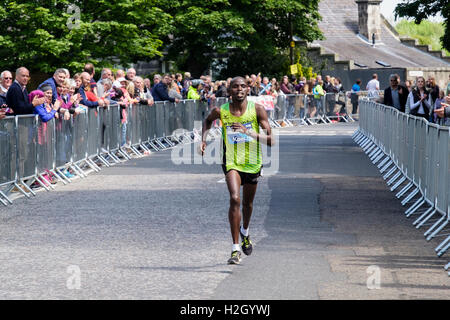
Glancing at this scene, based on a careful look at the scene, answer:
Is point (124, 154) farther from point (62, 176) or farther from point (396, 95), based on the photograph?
point (396, 95)

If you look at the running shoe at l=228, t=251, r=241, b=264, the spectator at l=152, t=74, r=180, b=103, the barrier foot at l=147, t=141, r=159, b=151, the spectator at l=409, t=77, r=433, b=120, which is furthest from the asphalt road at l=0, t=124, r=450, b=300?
the spectator at l=152, t=74, r=180, b=103

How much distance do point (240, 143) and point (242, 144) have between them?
2 centimetres

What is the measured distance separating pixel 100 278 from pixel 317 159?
1511 cm

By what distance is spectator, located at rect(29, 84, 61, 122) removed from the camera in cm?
1733

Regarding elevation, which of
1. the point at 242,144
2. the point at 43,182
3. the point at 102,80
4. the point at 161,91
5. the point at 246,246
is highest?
the point at 242,144

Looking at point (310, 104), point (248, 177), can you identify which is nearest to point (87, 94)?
point (248, 177)

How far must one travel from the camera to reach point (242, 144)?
1086 cm

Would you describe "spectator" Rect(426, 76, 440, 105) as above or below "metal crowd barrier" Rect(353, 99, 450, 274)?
above

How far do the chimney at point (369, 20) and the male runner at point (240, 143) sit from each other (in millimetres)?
69644

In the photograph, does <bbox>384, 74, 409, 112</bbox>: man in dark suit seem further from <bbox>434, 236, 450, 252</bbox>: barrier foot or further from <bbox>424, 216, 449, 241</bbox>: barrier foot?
<bbox>434, 236, 450, 252</bbox>: barrier foot

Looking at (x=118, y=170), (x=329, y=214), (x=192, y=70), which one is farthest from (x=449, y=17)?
(x=192, y=70)

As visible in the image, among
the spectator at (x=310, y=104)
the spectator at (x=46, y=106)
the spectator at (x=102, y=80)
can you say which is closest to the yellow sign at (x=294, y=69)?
the spectator at (x=310, y=104)

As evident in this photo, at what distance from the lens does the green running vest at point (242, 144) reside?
1080 cm

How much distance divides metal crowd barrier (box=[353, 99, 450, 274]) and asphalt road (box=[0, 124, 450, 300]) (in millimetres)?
285
